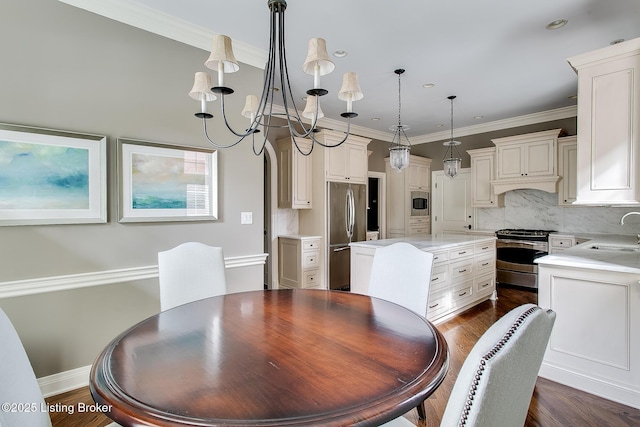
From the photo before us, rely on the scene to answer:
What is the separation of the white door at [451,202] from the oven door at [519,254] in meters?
1.03

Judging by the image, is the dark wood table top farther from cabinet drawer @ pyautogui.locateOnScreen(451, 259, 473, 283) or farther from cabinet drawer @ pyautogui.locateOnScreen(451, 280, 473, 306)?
cabinet drawer @ pyautogui.locateOnScreen(451, 280, 473, 306)

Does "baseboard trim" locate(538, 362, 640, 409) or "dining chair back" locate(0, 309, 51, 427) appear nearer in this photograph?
"dining chair back" locate(0, 309, 51, 427)

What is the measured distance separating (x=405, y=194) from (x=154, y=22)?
192 inches

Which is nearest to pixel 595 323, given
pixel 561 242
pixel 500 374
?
pixel 500 374

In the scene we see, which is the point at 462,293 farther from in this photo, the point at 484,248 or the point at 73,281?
the point at 73,281

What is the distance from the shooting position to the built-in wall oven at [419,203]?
6176 millimetres

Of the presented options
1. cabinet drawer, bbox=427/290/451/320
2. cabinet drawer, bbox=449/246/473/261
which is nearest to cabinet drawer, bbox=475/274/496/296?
cabinet drawer, bbox=449/246/473/261

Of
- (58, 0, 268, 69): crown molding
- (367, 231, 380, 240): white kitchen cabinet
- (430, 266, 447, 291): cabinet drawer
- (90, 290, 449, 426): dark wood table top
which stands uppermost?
(58, 0, 268, 69): crown molding

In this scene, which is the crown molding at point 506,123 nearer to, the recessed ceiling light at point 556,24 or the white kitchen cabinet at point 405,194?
the white kitchen cabinet at point 405,194

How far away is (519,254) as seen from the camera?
4.77m

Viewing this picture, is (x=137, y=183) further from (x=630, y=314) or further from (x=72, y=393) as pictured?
(x=630, y=314)

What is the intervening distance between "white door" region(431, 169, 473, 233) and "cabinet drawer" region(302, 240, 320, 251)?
3.12 metres

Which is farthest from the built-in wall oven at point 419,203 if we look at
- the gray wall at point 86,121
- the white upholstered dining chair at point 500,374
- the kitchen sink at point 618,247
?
the white upholstered dining chair at point 500,374

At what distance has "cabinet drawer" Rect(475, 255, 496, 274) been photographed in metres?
3.91
